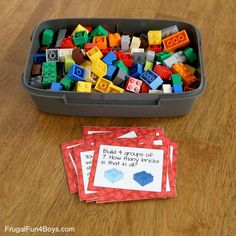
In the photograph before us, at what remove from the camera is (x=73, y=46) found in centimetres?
89

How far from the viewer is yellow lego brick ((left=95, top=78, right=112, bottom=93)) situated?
79cm

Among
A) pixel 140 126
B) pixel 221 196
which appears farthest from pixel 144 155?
pixel 221 196

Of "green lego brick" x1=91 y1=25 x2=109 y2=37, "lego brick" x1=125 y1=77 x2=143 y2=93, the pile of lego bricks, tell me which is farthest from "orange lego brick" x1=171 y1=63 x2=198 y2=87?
"green lego brick" x1=91 y1=25 x2=109 y2=37

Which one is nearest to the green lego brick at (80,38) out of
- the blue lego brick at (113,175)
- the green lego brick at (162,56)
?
the green lego brick at (162,56)

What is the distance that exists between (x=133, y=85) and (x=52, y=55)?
237 mm

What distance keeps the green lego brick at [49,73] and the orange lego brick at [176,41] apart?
31cm

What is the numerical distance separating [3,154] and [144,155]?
0.35 m

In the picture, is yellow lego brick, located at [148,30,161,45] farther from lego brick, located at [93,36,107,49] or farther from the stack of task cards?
the stack of task cards

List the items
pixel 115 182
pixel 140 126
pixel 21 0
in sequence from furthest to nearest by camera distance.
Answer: pixel 21 0 → pixel 140 126 → pixel 115 182

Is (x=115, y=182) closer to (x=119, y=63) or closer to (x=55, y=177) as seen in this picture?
(x=55, y=177)

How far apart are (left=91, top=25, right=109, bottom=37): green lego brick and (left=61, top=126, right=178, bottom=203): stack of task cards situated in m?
0.28

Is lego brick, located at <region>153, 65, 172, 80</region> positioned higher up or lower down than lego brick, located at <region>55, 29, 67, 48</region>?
lower down

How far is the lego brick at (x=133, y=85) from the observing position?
2.64 feet

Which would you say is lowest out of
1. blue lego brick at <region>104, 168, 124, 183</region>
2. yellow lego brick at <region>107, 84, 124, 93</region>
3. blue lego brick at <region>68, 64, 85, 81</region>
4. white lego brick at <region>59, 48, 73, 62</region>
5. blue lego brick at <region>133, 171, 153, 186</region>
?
blue lego brick at <region>133, 171, 153, 186</region>
